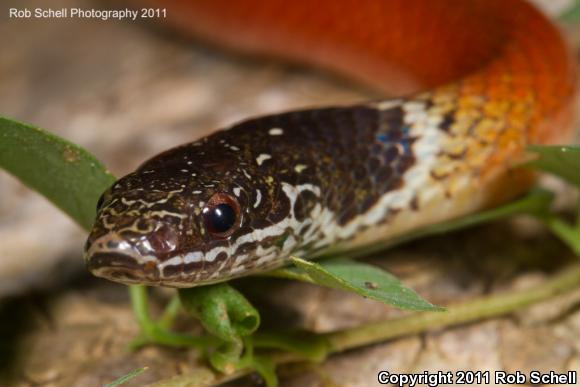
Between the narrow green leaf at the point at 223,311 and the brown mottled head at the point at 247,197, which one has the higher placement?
the brown mottled head at the point at 247,197

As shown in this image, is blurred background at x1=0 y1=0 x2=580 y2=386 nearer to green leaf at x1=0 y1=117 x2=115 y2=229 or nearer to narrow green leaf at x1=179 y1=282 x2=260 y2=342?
narrow green leaf at x1=179 y1=282 x2=260 y2=342

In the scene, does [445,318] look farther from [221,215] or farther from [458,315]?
[221,215]

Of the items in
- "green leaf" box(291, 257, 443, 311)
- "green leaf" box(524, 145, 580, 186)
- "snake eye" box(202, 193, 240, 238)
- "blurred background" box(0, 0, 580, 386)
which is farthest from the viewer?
"blurred background" box(0, 0, 580, 386)

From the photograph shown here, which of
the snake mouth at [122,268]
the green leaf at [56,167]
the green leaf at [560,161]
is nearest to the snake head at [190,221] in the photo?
the snake mouth at [122,268]

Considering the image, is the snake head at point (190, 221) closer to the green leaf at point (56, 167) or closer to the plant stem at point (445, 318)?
the green leaf at point (56, 167)

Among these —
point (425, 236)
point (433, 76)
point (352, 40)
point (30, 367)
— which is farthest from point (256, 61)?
point (30, 367)

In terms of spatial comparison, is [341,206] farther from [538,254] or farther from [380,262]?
[538,254]

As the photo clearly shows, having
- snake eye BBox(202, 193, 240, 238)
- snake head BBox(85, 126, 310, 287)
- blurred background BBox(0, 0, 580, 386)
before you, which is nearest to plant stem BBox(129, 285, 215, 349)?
blurred background BBox(0, 0, 580, 386)
